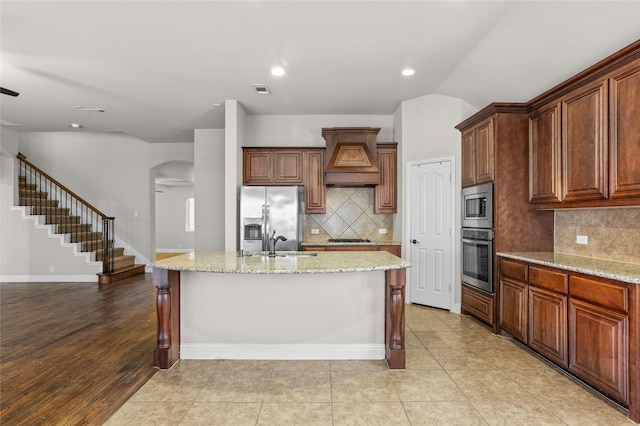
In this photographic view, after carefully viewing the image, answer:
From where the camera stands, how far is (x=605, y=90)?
2617 mm

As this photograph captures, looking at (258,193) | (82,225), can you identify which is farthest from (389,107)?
(82,225)

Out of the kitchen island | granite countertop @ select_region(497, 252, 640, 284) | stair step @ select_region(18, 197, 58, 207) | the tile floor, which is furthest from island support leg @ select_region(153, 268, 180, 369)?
stair step @ select_region(18, 197, 58, 207)

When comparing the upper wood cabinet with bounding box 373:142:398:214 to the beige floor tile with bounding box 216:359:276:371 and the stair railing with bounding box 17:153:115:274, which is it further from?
the stair railing with bounding box 17:153:115:274

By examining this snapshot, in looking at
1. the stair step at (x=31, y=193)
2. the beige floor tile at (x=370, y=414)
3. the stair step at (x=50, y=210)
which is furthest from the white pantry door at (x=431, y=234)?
the stair step at (x=31, y=193)

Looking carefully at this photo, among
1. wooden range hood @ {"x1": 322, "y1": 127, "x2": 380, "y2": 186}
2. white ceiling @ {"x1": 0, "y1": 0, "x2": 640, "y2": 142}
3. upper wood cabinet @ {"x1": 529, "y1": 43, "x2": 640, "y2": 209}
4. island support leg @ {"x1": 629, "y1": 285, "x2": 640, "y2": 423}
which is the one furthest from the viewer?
wooden range hood @ {"x1": 322, "y1": 127, "x2": 380, "y2": 186}

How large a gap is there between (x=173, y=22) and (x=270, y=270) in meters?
2.30

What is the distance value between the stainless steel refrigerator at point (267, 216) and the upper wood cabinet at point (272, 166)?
1.41ft

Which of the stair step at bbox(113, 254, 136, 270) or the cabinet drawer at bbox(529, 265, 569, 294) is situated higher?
the cabinet drawer at bbox(529, 265, 569, 294)

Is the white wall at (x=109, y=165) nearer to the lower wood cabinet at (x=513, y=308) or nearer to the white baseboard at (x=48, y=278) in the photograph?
the white baseboard at (x=48, y=278)

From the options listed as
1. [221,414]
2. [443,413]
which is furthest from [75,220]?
[443,413]

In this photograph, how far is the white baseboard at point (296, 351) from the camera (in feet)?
9.87

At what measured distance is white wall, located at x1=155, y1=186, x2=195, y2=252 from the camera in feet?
41.9

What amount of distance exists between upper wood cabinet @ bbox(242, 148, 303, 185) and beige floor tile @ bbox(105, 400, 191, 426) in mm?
3479

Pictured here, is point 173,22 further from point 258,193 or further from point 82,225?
point 82,225
